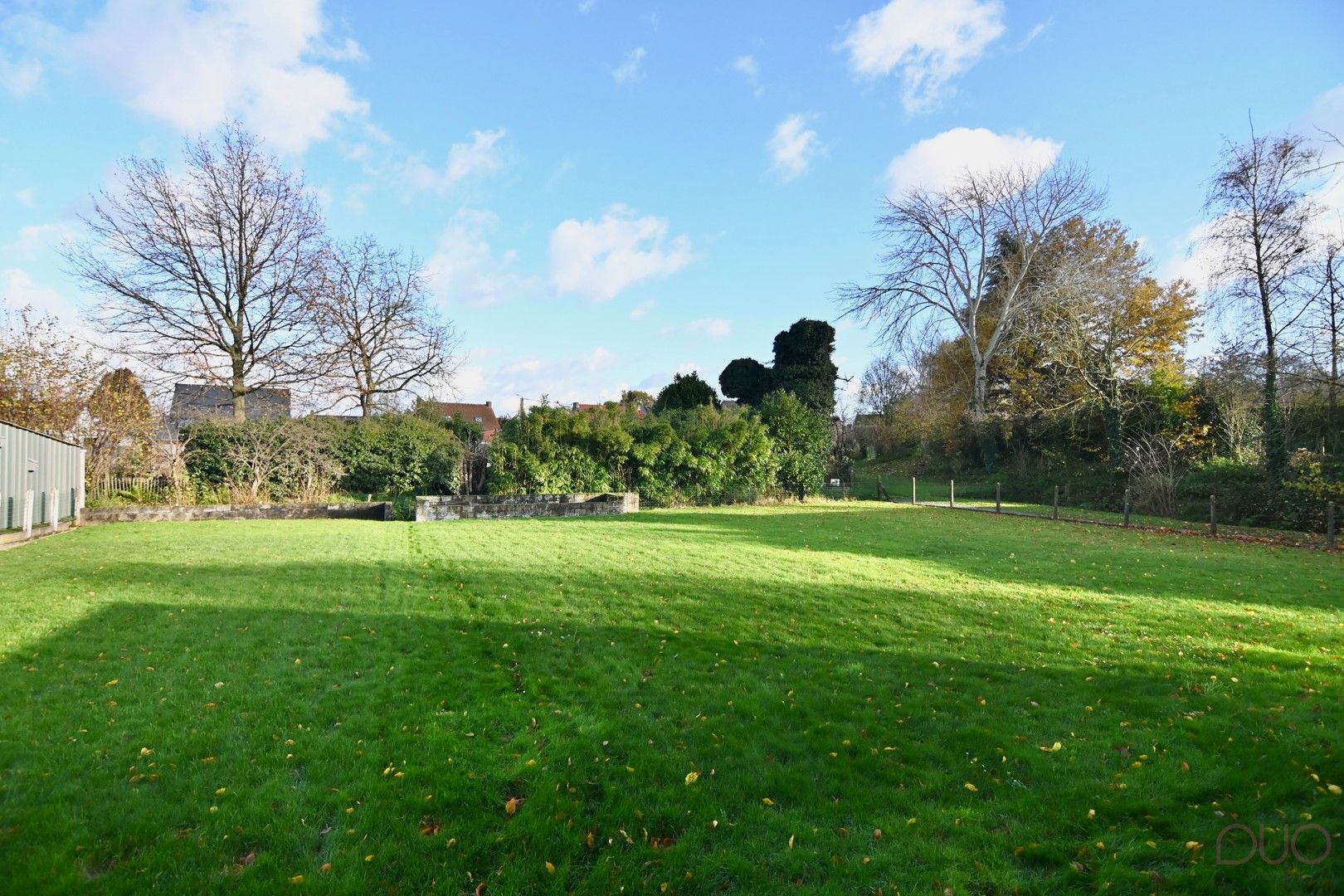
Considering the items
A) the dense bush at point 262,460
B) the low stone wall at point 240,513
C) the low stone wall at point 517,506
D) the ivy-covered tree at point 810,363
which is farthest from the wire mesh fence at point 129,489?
the ivy-covered tree at point 810,363

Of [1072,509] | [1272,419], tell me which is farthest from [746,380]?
[1272,419]

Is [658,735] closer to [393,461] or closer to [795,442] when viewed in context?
[393,461]

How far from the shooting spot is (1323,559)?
1040 cm

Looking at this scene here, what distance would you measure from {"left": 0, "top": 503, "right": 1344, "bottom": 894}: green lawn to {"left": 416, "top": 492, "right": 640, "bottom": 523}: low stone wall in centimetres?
887

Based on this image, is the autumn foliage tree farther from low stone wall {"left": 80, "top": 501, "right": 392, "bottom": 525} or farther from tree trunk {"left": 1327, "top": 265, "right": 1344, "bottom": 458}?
tree trunk {"left": 1327, "top": 265, "right": 1344, "bottom": 458}

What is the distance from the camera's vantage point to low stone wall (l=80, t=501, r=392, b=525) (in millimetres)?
14305

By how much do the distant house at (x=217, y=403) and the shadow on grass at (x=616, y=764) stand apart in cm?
1734

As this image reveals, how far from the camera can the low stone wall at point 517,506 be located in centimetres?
1630

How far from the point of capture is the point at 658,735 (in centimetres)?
365

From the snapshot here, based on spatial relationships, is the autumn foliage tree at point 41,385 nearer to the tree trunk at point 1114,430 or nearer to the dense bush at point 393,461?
the dense bush at point 393,461

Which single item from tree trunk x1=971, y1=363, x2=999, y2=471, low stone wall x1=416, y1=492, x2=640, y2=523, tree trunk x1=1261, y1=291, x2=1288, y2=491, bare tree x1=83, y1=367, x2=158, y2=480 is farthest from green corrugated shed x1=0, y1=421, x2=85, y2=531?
tree trunk x1=971, y1=363, x2=999, y2=471

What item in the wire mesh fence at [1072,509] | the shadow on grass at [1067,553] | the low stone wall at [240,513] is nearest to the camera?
the shadow on grass at [1067,553]

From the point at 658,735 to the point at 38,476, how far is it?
46.5 ft

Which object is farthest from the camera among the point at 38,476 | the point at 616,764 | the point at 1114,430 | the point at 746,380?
the point at 746,380
